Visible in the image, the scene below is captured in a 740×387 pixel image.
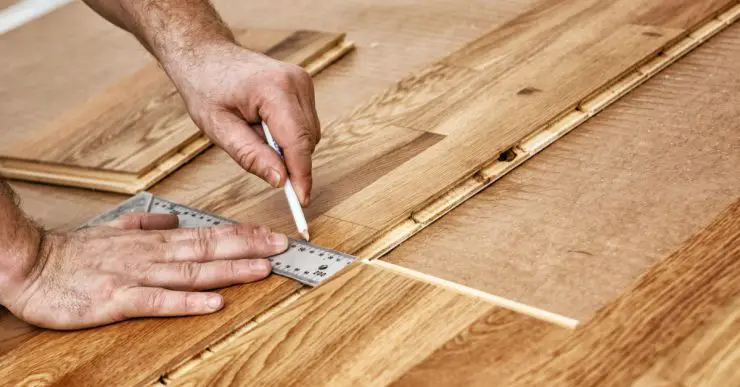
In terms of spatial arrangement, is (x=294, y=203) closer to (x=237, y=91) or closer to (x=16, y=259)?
(x=237, y=91)

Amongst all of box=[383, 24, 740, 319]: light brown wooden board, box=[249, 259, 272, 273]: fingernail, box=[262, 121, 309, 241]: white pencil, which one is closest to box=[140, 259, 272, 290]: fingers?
box=[249, 259, 272, 273]: fingernail

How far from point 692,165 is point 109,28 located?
86.6 inches

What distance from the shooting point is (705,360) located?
3.89 feet

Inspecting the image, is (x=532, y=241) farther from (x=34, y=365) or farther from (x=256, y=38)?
(x=256, y=38)

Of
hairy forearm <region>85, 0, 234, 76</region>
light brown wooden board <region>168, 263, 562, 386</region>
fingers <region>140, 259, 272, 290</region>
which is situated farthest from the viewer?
hairy forearm <region>85, 0, 234, 76</region>

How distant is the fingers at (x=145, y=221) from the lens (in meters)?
1.73

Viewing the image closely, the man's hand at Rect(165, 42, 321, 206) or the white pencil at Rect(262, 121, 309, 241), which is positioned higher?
the man's hand at Rect(165, 42, 321, 206)

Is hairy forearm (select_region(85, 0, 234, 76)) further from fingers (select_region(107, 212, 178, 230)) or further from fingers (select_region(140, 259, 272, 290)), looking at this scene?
fingers (select_region(140, 259, 272, 290))

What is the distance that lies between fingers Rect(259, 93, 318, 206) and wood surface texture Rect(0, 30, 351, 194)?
558mm

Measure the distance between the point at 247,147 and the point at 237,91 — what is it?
0.38 feet

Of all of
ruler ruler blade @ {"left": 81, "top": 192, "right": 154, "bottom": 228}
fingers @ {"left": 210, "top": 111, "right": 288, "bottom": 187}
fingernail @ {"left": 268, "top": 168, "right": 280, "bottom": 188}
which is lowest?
ruler ruler blade @ {"left": 81, "top": 192, "right": 154, "bottom": 228}

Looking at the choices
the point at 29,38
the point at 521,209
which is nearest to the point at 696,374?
the point at 521,209

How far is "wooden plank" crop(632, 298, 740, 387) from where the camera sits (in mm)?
1155

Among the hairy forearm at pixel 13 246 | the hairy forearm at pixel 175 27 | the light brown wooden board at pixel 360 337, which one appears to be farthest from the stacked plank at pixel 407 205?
the hairy forearm at pixel 175 27
